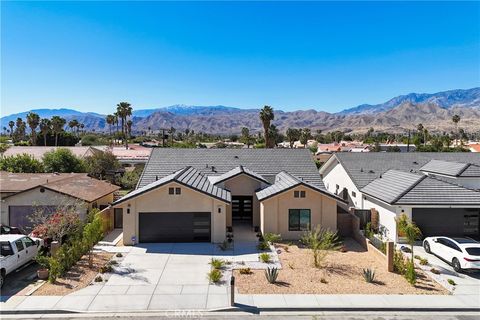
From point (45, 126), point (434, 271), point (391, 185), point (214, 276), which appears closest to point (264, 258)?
point (214, 276)

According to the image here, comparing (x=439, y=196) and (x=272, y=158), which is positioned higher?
(x=272, y=158)

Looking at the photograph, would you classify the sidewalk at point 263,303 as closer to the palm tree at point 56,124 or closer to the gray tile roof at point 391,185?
the gray tile roof at point 391,185

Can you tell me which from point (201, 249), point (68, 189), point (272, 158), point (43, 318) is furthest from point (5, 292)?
point (272, 158)

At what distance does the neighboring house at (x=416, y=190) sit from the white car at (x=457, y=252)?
2.76 m

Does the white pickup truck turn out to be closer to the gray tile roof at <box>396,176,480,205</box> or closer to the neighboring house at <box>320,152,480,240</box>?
the neighboring house at <box>320,152,480,240</box>

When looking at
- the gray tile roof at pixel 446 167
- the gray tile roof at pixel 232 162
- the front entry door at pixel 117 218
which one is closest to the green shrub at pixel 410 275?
the gray tile roof at pixel 232 162

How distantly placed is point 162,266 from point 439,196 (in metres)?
17.0

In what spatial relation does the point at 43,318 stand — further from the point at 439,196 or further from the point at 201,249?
the point at 439,196

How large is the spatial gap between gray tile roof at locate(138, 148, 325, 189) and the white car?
34.0 feet

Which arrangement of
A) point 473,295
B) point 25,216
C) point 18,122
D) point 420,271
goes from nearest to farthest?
point 473,295
point 420,271
point 25,216
point 18,122

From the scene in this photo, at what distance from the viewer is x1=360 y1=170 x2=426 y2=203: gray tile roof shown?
24.2 metres

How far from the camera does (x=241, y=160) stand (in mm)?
33250

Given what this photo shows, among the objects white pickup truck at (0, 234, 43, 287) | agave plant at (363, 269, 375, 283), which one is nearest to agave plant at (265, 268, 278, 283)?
agave plant at (363, 269, 375, 283)

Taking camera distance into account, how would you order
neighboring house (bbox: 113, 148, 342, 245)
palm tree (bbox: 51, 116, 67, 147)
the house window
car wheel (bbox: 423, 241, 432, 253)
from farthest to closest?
palm tree (bbox: 51, 116, 67, 147), the house window, neighboring house (bbox: 113, 148, 342, 245), car wheel (bbox: 423, 241, 432, 253)
